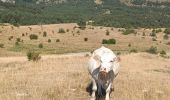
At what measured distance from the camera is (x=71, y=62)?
32.1 m

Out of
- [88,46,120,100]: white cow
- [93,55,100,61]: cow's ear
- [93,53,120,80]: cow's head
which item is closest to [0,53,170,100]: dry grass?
[88,46,120,100]: white cow

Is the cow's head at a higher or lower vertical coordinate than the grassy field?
higher

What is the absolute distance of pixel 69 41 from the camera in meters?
72.1

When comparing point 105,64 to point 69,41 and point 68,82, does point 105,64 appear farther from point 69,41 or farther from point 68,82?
point 69,41

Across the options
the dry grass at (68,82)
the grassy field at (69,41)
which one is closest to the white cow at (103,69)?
the dry grass at (68,82)

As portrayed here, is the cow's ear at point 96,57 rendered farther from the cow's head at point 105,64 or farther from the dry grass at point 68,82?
the dry grass at point 68,82

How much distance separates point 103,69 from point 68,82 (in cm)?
540

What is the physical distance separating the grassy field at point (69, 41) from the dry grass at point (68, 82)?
2775cm

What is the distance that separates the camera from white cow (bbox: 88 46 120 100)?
1770 centimetres

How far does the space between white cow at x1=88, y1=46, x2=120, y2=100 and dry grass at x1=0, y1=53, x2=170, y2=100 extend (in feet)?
3.53

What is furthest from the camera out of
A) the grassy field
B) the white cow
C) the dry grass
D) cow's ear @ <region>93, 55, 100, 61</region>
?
the grassy field

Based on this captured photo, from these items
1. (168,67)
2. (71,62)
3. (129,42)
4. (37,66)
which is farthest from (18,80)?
(129,42)

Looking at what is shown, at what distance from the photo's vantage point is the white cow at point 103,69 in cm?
1770

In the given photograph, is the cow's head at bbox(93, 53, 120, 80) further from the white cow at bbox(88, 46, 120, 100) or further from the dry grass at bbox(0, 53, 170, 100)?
the dry grass at bbox(0, 53, 170, 100)
